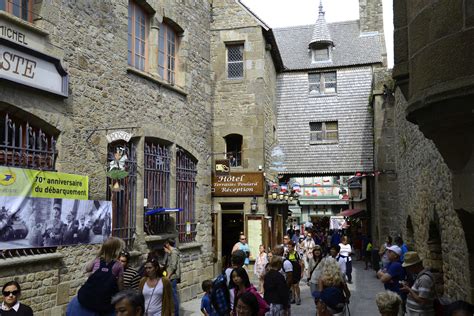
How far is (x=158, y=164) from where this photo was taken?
38.9 ft

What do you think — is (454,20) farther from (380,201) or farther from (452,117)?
(380,201)

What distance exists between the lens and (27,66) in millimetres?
7754

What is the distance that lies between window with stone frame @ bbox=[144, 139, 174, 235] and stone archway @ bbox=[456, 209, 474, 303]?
704 centimetres

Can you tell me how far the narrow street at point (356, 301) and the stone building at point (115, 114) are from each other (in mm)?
1350

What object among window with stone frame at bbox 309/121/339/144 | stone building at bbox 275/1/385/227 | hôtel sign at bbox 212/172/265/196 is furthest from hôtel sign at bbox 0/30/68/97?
window with stone frame at bbox 309/121/339/144

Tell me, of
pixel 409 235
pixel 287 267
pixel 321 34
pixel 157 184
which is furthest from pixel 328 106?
pixel 287 267

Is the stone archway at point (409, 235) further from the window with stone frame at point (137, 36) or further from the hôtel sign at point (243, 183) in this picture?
the window with stone frame at point (137, 36)

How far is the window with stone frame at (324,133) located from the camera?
21.0 metres

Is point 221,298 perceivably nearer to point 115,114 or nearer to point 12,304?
Result: point 12,304

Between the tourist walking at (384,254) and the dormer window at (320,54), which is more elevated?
the dormer window at (320,54)

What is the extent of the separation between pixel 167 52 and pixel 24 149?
224 inches

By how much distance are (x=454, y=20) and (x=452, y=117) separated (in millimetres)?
812

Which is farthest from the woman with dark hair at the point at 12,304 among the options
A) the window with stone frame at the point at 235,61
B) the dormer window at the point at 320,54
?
the dormer window at the point at 320,54

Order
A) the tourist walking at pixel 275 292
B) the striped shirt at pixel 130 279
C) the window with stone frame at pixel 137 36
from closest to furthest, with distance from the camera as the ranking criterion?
the striped shirt at pixel 130 279, the tourist walking at pixel 275 292, the window with stone frame at pixel 137 36
